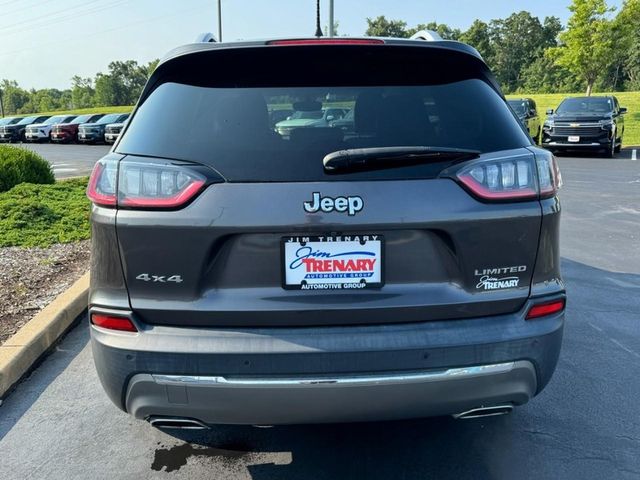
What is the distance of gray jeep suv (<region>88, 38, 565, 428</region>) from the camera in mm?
2084

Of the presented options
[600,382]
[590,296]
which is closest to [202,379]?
[600,382]

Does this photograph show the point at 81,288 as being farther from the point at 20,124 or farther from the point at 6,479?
the point at 20,124

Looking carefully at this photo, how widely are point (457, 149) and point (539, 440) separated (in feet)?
5.27

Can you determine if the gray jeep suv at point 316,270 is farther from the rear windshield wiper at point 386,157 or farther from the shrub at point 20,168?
the shrub at point 20,168

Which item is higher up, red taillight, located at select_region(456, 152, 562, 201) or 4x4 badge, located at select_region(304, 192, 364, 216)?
red taillight, located at select_region(456, 152, 562, 201)

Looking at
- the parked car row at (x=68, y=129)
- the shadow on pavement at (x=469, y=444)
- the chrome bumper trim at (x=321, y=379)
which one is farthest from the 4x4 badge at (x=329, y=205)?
the parked car row at (x=68, y=129)

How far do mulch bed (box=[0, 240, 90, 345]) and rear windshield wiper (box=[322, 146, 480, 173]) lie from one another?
2.93 metres

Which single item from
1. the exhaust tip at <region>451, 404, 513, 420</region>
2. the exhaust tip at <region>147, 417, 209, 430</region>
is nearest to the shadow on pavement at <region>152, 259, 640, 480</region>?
the exhaust tip at <region>451, 404, 513, 420</region>

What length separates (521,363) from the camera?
2195mm

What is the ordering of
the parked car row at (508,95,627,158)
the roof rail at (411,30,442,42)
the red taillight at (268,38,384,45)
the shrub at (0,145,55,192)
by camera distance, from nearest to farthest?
the red taillight at (268,38,384,45)
the roof rail at (411,30,442,42)
the shrub at (0,145,55,192)
the parked car row at (508,95,627,158)

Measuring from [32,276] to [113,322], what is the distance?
3.49 m

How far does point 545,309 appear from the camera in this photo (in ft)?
7.47

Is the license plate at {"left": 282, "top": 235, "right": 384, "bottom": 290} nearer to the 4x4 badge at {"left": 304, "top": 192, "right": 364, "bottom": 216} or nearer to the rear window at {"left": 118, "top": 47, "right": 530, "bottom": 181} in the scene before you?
the 4x4 badge at {"left": 304, "top": 192, "right": 364, "bottom": 216}

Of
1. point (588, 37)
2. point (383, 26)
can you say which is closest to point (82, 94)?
point (383, 26)
